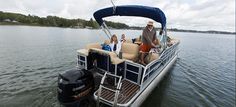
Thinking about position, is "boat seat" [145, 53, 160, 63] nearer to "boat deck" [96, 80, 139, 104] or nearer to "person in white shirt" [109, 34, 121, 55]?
"person in white shirt" [109, 34, 121, 55]

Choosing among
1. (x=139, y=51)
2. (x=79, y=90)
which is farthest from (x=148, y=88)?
(x=79, y=90)

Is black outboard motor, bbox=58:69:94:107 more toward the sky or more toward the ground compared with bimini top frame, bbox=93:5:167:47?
more toward the ground

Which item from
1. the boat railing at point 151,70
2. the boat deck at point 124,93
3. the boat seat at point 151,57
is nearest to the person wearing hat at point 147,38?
the boat seat at point 151,57

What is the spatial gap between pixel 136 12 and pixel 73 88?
139 inches

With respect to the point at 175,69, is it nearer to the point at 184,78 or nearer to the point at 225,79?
the point at 184,78

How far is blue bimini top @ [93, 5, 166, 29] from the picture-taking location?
5.08 m

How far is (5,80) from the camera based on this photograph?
5613 millimetres

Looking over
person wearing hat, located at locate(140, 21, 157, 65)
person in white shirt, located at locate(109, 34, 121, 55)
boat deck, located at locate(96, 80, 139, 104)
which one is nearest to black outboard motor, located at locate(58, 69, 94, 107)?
boat deck, located at locate(96, 80, 139, 104)

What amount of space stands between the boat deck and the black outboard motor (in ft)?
1.79

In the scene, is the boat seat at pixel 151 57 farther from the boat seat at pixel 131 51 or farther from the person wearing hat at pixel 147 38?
the boat seat at pixel 131 51

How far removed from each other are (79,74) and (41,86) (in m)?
2.65

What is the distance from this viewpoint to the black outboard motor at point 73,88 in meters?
3.27

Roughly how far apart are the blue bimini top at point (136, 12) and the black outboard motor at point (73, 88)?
2.98m

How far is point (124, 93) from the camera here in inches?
160
